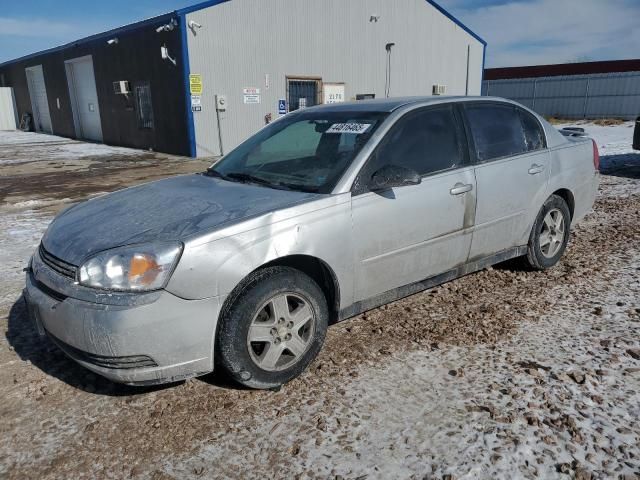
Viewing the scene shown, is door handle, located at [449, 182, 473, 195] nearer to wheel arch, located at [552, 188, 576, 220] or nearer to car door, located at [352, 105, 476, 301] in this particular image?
car door, located at [352, 105, 476, 301]

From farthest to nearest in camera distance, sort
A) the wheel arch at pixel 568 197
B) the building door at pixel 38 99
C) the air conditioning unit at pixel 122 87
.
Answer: the building door at pixel 38 99 → the air conditioning unit at pixel 122 87 → the wheel arch at pixel 568 197

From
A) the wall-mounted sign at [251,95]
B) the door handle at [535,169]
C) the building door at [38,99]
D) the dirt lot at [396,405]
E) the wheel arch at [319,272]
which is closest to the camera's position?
the dirt lot at [396,405]

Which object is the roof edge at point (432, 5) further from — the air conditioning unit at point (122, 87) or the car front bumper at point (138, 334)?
the car front bumper at point (138, 334)

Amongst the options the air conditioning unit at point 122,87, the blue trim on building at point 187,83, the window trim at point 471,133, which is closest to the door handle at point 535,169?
the window trim at point 471,133

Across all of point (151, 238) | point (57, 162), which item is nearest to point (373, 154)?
point (151, 238)

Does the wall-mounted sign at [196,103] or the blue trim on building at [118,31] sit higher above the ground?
the blue trim on building at [118,31]

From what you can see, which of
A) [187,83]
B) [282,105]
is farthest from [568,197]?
[282,105]

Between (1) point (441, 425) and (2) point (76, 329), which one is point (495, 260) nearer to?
(1) point (441, 425)

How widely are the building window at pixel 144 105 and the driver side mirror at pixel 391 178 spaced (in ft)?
49.6

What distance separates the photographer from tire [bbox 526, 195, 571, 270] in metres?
4.53

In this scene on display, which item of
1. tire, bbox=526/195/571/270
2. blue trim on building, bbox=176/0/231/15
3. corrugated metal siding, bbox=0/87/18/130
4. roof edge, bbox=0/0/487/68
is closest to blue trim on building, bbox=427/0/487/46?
roof edge, bbox=0/0/487/68

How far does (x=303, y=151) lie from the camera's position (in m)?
3.82

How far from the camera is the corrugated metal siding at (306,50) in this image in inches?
586

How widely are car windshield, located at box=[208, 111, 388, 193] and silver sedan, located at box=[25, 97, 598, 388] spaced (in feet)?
0.05
